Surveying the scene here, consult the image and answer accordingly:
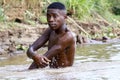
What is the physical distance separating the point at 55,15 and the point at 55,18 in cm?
4

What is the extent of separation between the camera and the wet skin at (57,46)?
238 inches

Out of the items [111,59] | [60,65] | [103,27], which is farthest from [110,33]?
[60,65]

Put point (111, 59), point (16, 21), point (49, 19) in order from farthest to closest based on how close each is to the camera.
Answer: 1. point (16, 21)
2. point (111, 59)
3. point (49, 19)

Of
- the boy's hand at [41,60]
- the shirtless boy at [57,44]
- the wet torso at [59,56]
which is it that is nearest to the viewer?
the boy's hand at [41,60]

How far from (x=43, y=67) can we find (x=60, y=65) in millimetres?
308

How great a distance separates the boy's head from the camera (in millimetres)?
6043

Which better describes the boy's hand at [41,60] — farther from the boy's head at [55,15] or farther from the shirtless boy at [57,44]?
the boy's head at [55,15]

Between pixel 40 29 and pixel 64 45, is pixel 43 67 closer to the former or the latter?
pixel 64 45

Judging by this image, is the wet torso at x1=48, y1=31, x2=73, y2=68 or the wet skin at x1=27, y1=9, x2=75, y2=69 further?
the wet torso at x1=48, y1=31, x2=73, y2=68

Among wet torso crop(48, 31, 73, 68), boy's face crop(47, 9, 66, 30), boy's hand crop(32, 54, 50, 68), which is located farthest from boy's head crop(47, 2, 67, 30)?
boy's hand crop(32, 54, 50, 68)

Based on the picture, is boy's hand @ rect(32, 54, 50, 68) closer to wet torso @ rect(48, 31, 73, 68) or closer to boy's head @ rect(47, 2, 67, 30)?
wet torso @ rect(48, 31, 73, 68)

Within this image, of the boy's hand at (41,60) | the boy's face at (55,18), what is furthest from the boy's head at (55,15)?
the boy's hand at (41,60)

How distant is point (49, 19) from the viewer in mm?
6043

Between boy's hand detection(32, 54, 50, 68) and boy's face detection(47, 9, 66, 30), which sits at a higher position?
boy's face detection(47, 9, 66, 30)
